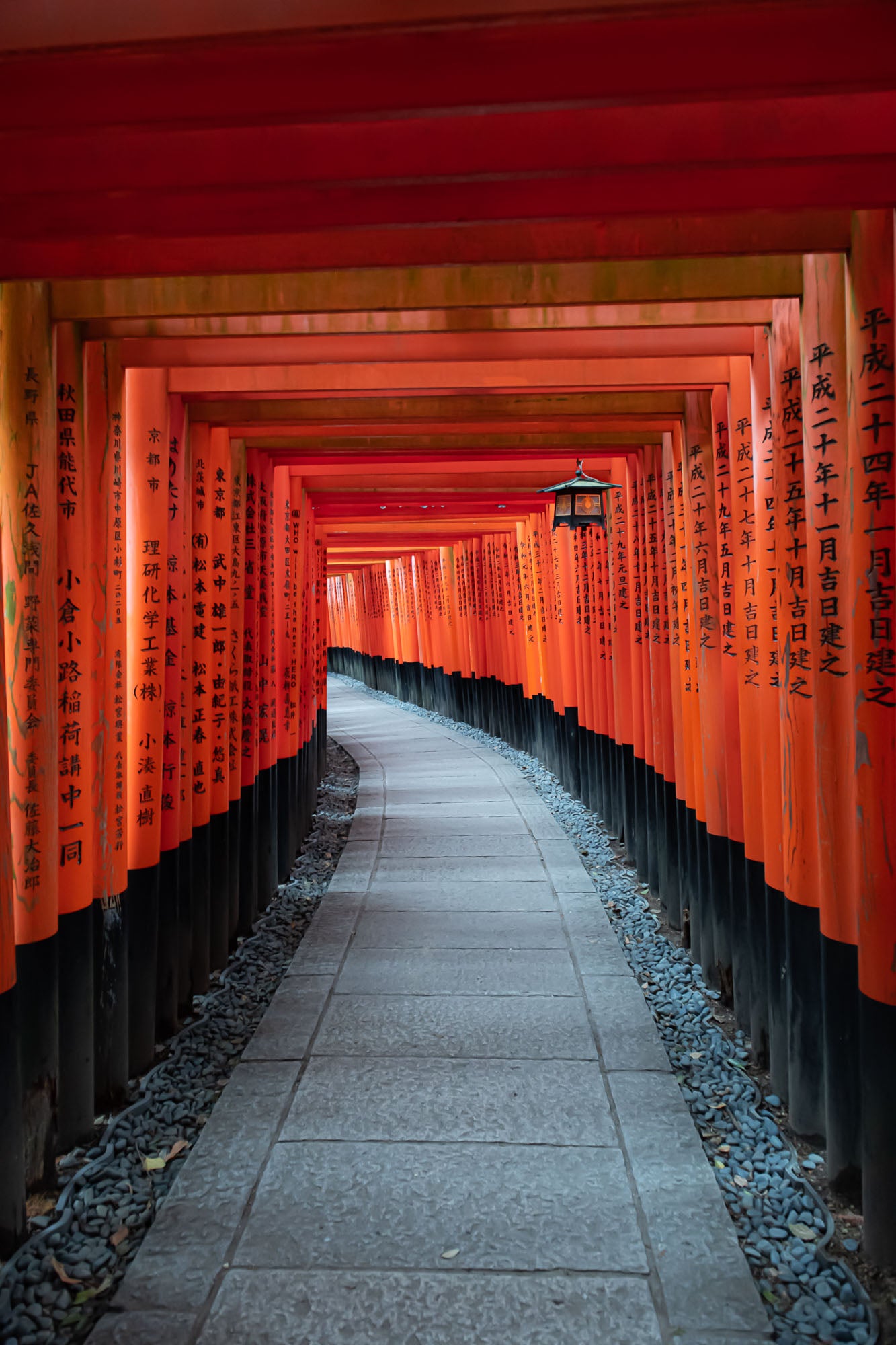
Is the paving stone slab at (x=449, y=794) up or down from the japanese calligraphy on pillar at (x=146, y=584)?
down

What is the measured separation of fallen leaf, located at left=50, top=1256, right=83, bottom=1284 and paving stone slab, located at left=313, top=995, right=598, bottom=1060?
1.49 metres

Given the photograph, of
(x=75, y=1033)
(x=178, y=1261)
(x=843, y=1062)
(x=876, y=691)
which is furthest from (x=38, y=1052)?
(x=876, y=691)

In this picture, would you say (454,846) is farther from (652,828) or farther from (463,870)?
(652,828)

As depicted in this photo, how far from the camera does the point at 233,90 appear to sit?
2053mm

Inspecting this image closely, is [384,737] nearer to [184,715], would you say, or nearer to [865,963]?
[184,715]

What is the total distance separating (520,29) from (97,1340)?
129 inches

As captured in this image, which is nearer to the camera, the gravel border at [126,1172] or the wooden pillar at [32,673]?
the gravel border at [126,1172]

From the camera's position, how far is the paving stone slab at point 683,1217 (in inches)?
98.7

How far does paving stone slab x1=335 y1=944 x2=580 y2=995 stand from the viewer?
16.0 feet

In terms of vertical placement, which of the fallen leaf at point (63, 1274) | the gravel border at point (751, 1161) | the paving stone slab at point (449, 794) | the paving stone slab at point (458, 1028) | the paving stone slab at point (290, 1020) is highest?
the paving stone slab at point (449, 794)

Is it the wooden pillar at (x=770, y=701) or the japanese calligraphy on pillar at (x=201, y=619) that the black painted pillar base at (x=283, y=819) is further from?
the wooden pillar at (x=770, y=701)

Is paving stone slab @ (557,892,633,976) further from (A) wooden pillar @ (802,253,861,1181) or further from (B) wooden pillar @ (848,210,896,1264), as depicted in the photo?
(B) wooden pillar @ (848,210,896,1264)

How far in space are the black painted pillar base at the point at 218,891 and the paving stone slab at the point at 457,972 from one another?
0.78 metres

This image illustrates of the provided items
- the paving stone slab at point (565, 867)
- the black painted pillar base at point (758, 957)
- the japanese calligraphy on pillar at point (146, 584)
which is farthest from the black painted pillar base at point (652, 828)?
the japanese calligraphy on pillar at point (146, 584)
